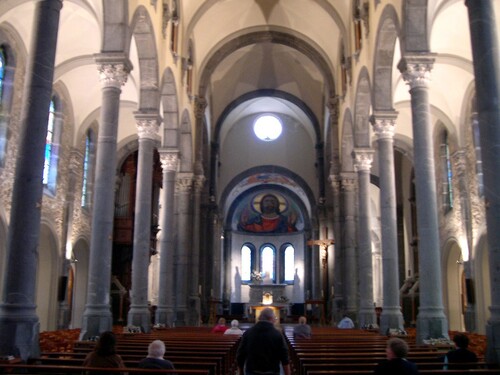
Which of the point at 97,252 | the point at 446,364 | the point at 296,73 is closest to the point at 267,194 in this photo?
the point at 296,73

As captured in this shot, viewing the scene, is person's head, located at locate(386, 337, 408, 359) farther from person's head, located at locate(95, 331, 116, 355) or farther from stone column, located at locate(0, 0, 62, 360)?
stone column, located at locate(0, 0, 62, 360)

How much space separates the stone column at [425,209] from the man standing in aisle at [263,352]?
7.71 m

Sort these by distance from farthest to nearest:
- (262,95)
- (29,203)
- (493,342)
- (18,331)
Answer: (262,95), (29,203), (493,342), (18,331)

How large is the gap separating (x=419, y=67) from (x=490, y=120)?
504cm

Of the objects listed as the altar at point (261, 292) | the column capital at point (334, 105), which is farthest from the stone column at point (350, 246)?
the altar at point (261, 292)

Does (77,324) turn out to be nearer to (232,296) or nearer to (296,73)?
(296,73)

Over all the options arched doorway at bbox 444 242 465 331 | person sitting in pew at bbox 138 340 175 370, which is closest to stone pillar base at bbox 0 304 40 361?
person sitting in pew at bbox 138 340 175 370

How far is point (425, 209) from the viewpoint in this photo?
13.1m

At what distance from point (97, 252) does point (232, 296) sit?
110 feet

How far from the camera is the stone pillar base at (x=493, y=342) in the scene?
328 inches

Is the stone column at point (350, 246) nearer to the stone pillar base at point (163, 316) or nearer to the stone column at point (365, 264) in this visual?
the stone column at point (365, 264)

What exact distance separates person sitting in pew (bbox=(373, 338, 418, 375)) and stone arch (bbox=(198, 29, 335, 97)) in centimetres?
2220

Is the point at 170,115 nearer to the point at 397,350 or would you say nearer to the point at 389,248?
the point at 389,248

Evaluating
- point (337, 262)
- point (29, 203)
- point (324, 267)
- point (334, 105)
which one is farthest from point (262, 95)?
point (29, 203)
